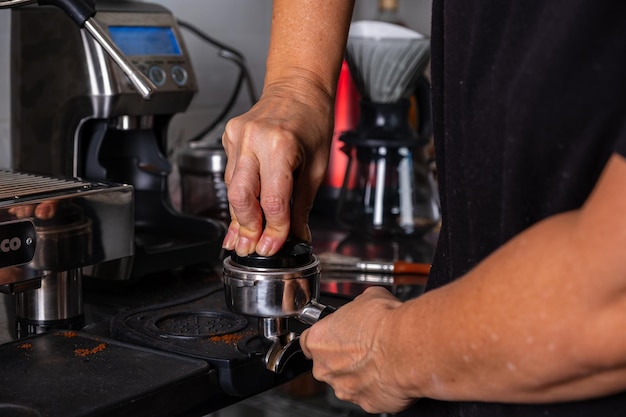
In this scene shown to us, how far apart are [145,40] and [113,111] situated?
122mm

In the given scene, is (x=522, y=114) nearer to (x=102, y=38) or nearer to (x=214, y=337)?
(x=214, y=337)

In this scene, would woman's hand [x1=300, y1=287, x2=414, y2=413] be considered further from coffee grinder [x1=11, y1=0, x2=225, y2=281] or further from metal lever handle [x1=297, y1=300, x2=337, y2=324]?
coffee grinder [x1=11, y1=0, x2=225, y2=281]

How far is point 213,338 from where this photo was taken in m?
0.92

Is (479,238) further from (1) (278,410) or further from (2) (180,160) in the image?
(1) (278,410)

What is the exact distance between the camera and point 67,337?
905 millimetres

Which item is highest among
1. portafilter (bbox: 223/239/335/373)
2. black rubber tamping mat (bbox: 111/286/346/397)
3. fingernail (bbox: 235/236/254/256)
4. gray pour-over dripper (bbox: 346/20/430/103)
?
gray pour-over dripper (bbox: 346/20/430/103)

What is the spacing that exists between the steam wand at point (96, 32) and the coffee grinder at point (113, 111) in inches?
3.5

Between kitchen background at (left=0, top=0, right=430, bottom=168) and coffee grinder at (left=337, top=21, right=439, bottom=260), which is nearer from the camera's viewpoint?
coffee grinder at (left=337, top=21, right=439, bottom=260)

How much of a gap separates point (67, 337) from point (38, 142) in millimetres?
384

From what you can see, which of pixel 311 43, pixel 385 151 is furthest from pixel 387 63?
pixel 311 43

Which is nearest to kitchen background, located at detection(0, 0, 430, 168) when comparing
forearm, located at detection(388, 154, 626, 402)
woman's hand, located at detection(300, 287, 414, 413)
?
woman's hand, located at detection(300, 287, 414, 413)

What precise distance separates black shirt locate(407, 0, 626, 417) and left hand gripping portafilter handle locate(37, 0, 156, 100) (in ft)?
1.12

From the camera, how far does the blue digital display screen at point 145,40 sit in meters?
1.19

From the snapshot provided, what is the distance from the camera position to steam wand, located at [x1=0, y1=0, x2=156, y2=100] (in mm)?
985
